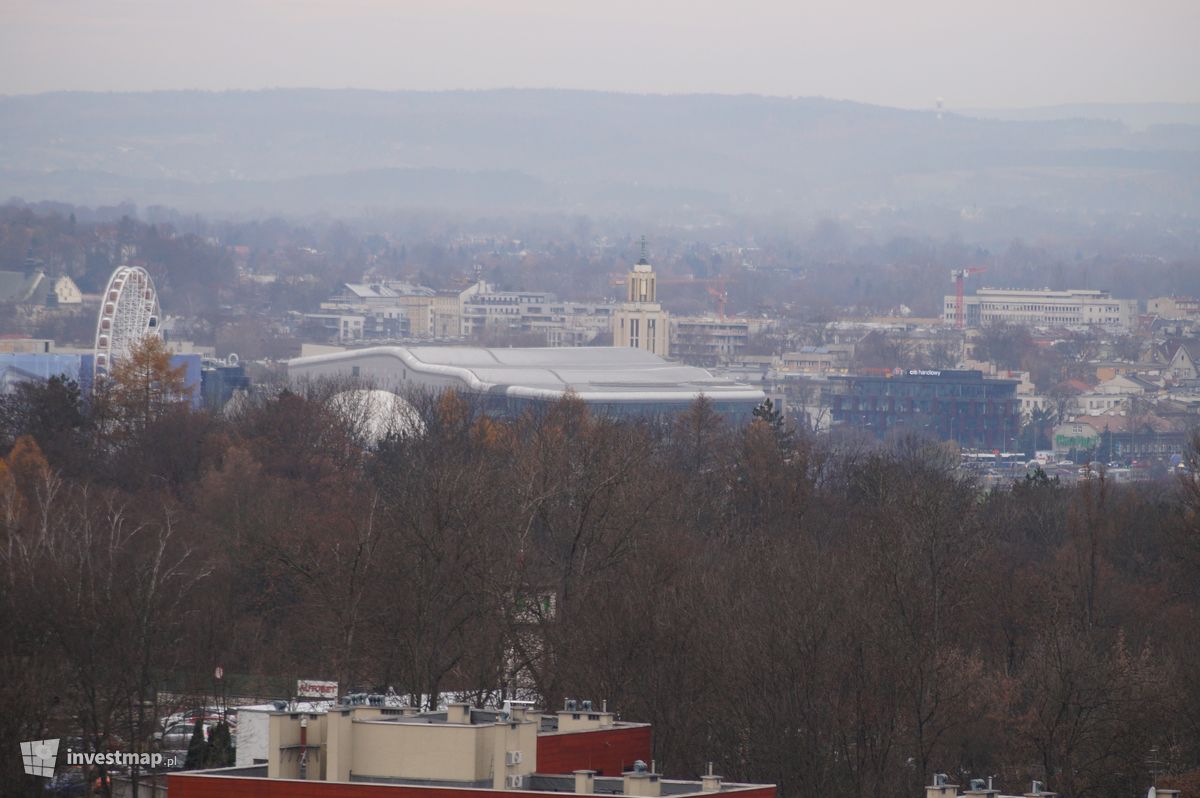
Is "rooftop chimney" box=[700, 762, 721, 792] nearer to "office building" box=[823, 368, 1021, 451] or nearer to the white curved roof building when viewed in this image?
A: the white curved roof building

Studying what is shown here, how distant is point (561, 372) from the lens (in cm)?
13700

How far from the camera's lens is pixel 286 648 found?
45406mm

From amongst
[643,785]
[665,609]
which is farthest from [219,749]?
[643,785]

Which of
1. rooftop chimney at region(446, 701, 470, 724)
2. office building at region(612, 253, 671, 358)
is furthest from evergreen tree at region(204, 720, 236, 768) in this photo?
office building at region(612, 253, 671, 358)

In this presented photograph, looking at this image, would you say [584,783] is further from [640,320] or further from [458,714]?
[640,320]

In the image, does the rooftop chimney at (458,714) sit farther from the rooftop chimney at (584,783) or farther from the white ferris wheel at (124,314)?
the white ferris wheel at (124,314)

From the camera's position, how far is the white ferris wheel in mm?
106688

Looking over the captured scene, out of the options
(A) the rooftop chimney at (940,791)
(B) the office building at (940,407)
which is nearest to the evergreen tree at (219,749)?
(A) the rooftop chimney at (940,791)

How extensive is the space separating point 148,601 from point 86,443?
1315 inches

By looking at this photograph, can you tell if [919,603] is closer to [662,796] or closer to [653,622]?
[653,622]

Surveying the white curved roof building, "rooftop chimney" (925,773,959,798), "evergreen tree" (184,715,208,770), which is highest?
the white curved roof building

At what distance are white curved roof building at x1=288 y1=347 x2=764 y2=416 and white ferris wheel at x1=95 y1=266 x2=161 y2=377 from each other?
10416 mm

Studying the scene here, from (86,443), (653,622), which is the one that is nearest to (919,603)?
(653,622)

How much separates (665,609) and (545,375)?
93.6m
